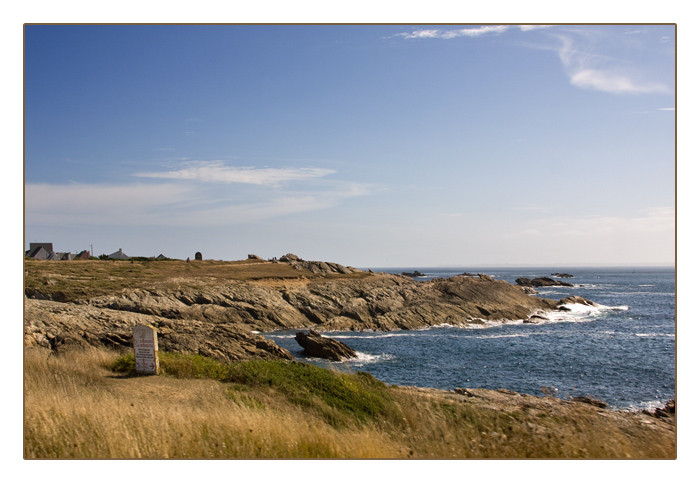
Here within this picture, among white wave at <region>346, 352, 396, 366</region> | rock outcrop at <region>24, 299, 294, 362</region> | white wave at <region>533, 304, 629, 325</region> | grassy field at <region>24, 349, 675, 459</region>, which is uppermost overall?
grassy field at <region>24, 349, 675, 459</region>

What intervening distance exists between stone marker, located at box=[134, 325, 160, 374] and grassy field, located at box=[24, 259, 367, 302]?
98.5 ft

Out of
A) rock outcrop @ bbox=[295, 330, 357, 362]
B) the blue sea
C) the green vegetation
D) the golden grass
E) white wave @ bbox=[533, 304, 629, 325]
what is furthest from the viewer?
white wave @ bbox=[533, 304, 629, 325]

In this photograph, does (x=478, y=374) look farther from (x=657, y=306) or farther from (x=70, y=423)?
(x=657, y=306)

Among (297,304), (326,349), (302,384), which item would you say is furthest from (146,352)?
(297,304)

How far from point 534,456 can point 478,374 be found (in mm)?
21566

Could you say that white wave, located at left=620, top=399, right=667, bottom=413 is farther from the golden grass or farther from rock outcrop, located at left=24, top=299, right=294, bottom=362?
rock outcrop, located at left=24, top=299, right=294, bottom=362

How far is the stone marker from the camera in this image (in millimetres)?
11516

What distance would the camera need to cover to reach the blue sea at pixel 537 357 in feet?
79.2

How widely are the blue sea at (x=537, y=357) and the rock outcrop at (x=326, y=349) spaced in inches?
40.2

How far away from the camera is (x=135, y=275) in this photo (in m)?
53.2

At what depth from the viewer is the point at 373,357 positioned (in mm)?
32281

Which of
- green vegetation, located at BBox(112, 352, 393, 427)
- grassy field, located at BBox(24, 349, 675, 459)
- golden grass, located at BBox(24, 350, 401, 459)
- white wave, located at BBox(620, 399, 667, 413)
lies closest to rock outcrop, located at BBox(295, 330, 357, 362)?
white wave, located at BBox(620, 399, 667, 413)

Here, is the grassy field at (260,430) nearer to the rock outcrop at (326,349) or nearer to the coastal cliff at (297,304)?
the coastal cliff at (297,304)

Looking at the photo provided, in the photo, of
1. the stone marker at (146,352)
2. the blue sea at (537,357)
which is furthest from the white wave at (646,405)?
the stone marker at (146,352)
